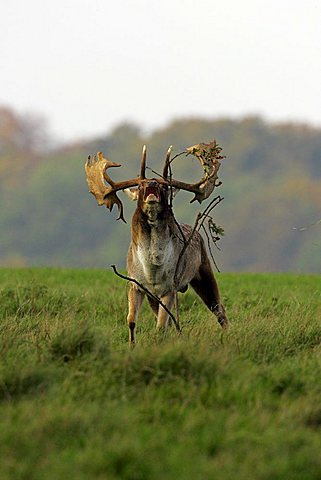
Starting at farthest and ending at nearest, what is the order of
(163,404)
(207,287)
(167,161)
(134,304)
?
(207,287) < (134,304) < (167,161) < (163,404)

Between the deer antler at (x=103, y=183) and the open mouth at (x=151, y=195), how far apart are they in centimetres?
53

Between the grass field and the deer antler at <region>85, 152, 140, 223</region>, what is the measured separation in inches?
56.3

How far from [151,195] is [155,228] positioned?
1.92 ft

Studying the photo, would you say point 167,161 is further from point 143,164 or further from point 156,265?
point 156,265

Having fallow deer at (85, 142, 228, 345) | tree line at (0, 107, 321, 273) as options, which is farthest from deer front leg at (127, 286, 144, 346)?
tree line at (0, 107, 321, 273)

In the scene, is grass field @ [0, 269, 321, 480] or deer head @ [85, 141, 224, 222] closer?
grass field @ [0, 269, 321, 480]

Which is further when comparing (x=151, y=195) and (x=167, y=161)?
(x=167, y=161)

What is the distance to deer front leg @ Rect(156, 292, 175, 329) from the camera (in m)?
10.2

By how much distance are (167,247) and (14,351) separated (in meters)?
2.70

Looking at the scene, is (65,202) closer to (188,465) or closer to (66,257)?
(66,257)

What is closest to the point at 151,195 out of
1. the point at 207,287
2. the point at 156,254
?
the point at 156,254

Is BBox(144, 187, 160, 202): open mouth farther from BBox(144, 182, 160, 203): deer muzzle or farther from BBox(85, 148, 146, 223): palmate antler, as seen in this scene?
Result: BBox(85, 148, 146, 223): palmate antler

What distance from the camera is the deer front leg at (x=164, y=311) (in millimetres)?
10188

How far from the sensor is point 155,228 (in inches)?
398
